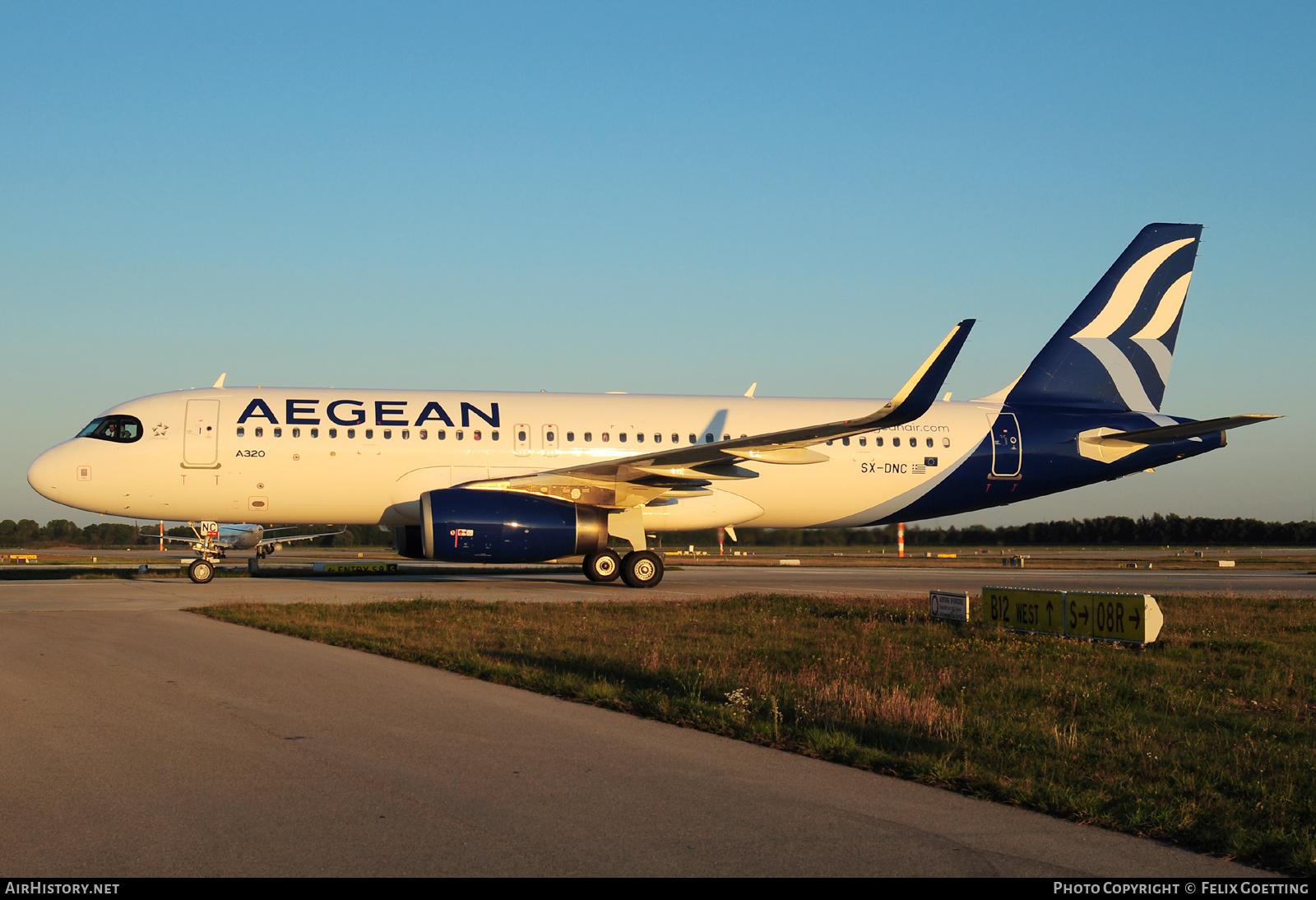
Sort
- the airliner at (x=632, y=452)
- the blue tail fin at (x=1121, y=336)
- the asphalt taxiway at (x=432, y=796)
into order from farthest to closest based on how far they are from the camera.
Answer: the blue tail fin at (x=1121, y=336) < the airliner at (x=632, y=452) < the asphalt taxiway at (x=432, y=796)

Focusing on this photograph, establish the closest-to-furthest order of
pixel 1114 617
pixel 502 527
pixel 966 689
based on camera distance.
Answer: pixel 966 689 → pixel 1114 617 → pixel 502 527

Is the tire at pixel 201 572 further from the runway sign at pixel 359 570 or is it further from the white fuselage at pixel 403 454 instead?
the runway sign at pixel 359 570

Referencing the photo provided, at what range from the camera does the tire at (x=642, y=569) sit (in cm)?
2309

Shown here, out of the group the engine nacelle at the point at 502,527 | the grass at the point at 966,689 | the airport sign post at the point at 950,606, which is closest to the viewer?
the grass at the point at 966,689

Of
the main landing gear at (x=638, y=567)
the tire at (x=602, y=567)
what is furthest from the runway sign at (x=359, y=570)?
the main landing gear at (x=638, y=567)

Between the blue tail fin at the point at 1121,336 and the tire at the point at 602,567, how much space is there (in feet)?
36.1

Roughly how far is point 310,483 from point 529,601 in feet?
22.0

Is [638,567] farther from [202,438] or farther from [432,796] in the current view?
[432,796]

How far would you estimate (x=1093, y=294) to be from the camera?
26.3m

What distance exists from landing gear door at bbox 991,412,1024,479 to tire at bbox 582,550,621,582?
372 inches

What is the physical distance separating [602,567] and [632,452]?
270 cm

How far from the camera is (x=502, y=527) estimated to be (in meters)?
20.6

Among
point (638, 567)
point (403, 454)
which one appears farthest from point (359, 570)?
point (638, 567)
